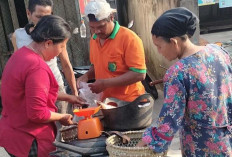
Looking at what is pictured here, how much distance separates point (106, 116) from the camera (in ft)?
7.52

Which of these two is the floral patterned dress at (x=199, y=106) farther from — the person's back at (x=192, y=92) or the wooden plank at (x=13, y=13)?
the wooden plank at (x=13, y=13)

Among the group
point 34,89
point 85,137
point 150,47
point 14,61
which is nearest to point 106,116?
point 85,137

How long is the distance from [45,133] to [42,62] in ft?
1.64

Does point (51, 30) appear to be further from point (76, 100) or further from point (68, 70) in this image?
point (68, 70)

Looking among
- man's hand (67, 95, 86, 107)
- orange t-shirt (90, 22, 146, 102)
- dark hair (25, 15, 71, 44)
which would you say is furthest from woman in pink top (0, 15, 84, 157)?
orange t-shirt (90, 22, 146, 102)

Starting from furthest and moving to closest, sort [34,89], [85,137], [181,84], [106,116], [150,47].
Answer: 1. [150,47]
2. [106,116]
3. [85,137]
4. [34,89]
5. [181,84]

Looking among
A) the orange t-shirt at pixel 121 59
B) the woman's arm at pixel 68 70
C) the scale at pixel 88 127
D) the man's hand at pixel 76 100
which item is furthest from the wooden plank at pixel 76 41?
the scale at pixel 88 127

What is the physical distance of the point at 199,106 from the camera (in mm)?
1722

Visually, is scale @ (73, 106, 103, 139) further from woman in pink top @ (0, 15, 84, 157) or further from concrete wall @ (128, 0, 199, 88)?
concrete wall @ (128, 0, 199, 88)

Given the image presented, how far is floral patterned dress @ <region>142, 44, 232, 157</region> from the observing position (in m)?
1.67

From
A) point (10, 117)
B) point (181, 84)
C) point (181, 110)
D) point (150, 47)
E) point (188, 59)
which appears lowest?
point (150, 47)

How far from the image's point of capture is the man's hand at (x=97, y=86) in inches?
102

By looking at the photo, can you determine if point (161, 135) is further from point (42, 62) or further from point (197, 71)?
point (42, 62)

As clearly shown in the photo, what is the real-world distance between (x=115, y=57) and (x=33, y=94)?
0.87 meters
